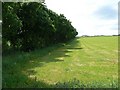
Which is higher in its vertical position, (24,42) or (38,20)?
(38,20)

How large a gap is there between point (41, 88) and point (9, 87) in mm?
1947

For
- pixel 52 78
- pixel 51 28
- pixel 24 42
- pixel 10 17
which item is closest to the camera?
pixel 52 78

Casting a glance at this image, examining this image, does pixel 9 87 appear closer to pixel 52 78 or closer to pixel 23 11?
pixel 52 78

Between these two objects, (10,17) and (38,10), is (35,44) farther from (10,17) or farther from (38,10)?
(10,17)

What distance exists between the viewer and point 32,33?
2104 inches

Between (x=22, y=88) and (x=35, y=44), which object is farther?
(x=35, y=44)

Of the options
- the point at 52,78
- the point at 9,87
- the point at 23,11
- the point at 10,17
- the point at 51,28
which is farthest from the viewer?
the point at 51,28

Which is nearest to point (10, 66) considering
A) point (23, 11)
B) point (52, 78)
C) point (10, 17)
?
point (52, 78)

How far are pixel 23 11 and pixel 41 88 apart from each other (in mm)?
35574

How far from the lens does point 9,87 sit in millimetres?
15430

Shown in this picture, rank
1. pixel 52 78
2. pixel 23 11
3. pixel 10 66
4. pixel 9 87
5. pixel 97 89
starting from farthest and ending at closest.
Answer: pixel 23 11
pixel 10 66
pixel 52 78
pixel 9 87
pixel 97 89

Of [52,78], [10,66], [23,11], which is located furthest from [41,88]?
[23,11]

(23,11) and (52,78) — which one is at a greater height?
(23,11)

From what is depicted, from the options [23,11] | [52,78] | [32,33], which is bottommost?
[52,78]
